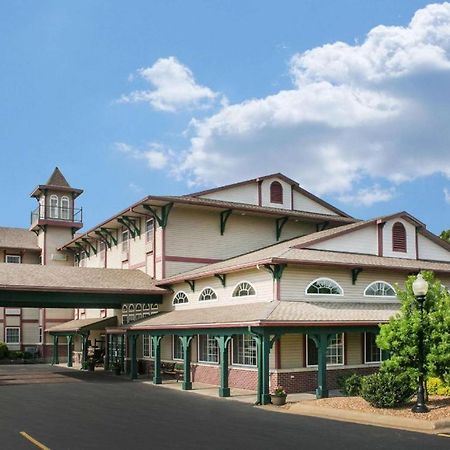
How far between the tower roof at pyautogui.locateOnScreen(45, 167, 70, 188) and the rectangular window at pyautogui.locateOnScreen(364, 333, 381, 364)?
33265mm

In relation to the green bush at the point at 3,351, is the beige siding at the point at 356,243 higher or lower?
higher

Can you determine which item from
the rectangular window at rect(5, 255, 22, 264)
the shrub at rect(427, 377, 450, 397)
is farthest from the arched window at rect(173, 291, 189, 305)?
A: the rectangular window at rect(5, 255, 22, 264)

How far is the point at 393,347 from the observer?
17594 mm

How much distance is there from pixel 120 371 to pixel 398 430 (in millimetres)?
21916

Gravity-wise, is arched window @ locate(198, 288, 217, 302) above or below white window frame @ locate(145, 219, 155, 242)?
below

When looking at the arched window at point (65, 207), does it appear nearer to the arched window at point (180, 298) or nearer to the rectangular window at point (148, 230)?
the rectangular window at point (148, 230)

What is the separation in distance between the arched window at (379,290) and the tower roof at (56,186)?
31.4 m

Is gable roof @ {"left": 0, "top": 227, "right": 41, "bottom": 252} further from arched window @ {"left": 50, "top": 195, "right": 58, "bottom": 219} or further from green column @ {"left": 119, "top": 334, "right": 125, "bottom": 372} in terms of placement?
green column @ {"left": 119, "top": 334, "right": 125, "bottom": 372}

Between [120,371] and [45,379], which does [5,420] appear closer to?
[45,379]

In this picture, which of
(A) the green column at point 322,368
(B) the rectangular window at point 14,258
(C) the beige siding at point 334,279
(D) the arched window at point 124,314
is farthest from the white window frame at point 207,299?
(B) the rectangular window at point 14,258

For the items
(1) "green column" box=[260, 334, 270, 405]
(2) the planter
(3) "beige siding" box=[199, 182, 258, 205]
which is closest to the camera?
(2) the planter

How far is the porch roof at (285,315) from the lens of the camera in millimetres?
21453

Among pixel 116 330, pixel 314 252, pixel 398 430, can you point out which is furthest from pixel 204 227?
pixel 398 430

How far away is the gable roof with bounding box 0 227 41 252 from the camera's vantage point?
52.6 metres
